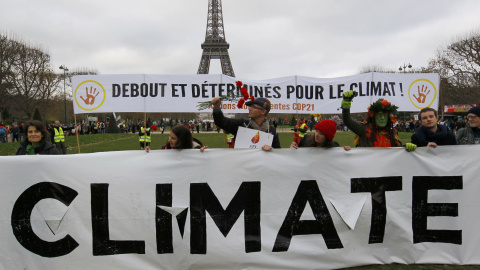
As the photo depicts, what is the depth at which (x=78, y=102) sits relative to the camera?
7723mm

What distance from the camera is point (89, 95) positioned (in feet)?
25.4

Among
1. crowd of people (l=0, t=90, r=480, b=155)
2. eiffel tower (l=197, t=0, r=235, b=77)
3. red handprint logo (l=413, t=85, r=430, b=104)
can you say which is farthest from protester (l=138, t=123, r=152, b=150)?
eiffel tower (l=197, t=0, r=235, b=77)

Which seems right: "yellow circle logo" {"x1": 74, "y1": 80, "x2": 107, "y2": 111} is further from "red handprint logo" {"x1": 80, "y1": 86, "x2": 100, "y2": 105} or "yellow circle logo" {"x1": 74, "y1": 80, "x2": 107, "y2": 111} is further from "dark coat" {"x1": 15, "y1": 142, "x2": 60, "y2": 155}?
"dark coat" {"x1": 15, "y1": 142, "x2": 60, "y2": 155}

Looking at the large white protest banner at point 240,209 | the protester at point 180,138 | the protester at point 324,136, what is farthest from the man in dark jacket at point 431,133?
the protester at point 180,138

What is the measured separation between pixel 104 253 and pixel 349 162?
2811 millimetres

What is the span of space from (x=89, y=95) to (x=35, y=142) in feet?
13.7

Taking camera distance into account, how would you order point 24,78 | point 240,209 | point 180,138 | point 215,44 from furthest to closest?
point 215,44 < point 24,78 < point 180,138 < point 240,209

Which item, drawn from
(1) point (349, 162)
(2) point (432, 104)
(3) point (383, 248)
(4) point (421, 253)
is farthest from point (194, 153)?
(2) point (432, 104)

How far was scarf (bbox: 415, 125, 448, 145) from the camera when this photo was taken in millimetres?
4035

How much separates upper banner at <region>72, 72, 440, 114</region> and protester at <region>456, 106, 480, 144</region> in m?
3.43

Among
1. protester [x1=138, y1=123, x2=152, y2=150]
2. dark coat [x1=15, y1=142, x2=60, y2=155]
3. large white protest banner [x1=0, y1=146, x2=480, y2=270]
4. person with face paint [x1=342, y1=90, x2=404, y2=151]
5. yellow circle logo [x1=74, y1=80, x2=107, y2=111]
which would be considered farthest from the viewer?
protester [x1=138, y1=123, x2=152, y2=150]

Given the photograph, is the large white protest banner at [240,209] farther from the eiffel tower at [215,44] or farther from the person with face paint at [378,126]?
the eiffel tower at [215,44]

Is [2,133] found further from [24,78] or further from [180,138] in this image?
[180,138]

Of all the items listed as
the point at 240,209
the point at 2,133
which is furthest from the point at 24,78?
the point at 240,209
